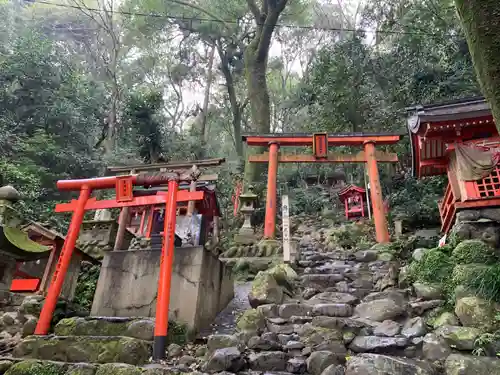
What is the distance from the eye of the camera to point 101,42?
89.9ft

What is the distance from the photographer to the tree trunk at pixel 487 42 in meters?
2.60

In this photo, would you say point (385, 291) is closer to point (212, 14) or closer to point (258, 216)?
point (258, 216)

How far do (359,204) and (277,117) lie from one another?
14.6m

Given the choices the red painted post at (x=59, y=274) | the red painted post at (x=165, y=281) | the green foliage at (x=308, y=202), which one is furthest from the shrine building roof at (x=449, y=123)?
the green foliage at (x=308, y=202)

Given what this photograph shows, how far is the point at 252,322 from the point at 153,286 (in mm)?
1892

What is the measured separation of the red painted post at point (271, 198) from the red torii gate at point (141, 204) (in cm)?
570

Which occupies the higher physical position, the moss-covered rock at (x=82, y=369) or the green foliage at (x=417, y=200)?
the green foliage at (x=417, y=200)

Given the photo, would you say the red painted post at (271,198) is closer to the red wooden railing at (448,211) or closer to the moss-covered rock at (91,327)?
the red wooden railing at (448,211)

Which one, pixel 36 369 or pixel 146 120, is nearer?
pixel 36 369

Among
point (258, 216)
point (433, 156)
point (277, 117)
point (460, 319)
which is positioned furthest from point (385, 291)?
point (277, 117)

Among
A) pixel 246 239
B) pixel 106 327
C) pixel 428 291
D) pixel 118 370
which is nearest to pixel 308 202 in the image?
pixel 246 239

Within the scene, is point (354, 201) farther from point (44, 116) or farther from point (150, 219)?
point (44, 116)

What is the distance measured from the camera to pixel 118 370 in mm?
4172

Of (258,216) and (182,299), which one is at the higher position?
(258,216)
